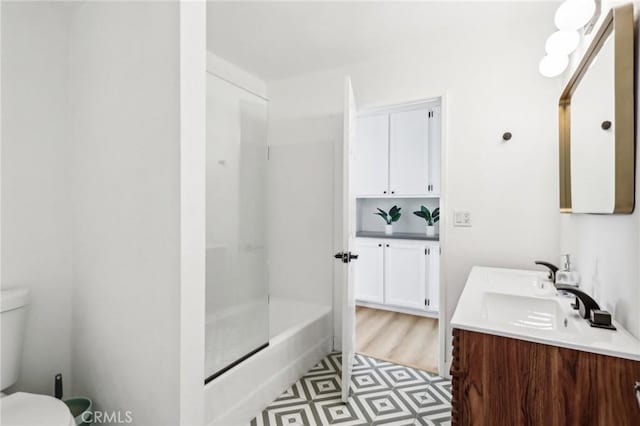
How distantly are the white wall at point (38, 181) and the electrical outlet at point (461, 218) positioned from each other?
2337mm

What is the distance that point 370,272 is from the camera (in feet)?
12.2

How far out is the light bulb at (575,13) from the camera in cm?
126

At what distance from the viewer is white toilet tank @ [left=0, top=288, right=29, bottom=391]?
4.50 ft

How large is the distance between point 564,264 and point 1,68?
2.90m

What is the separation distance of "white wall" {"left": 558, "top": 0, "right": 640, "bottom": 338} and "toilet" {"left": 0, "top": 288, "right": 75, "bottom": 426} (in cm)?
188

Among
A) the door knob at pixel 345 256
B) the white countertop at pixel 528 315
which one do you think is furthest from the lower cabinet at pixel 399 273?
the door knob at pixel 345 256

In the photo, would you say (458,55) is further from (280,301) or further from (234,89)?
(280,301)

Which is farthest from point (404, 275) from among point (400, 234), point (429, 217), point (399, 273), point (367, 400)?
point (367, 400)

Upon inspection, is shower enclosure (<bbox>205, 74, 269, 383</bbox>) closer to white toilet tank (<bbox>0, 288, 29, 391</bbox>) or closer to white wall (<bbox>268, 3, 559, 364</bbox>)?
white toilet tank (<bbox>0, 288, 29, 391</bbox>)

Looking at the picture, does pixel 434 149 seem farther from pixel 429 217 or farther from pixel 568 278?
pixel 568 278

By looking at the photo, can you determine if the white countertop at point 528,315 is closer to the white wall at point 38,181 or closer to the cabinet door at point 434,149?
the cabinet door at point 434,149

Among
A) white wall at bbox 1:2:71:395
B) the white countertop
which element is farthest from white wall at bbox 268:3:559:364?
white wall at bbox 1:2:71:395

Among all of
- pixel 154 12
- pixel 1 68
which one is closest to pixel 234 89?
pixel 154 12

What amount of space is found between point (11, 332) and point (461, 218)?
2517mm
